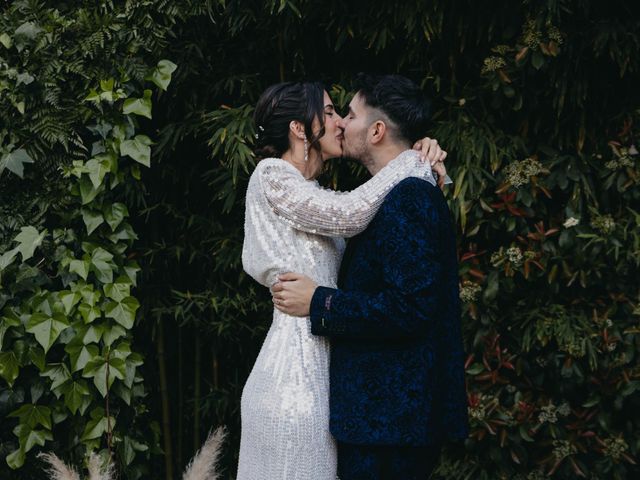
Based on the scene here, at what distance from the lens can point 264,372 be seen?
6.33 feet

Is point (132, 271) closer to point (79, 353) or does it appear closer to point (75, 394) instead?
point (79, 353)

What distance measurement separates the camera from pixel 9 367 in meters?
2.97

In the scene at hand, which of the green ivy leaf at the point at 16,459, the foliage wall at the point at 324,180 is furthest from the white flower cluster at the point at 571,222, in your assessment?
the green ivy leaf at the point at 16,459

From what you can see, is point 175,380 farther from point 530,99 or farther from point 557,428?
point 530,99

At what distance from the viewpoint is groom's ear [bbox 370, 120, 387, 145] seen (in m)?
1.97

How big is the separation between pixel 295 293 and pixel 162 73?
1447 millimetres

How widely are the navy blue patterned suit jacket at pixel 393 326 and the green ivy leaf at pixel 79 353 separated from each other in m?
1.39

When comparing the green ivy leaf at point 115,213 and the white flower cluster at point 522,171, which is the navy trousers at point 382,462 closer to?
the white flower cluster at point 522,171

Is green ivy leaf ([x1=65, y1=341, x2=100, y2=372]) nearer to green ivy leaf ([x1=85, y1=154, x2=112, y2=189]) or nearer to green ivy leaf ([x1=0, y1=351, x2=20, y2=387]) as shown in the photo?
green ivy leaf ([x1=0, y1=351, x2=20, y2=387])

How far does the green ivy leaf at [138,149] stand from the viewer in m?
3.00

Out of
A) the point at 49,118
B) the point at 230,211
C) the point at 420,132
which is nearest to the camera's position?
the point at 420,132

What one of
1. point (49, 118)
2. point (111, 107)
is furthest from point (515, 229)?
point (49, 118)

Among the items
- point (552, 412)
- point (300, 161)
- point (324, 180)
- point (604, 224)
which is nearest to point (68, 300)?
point (324, 180)

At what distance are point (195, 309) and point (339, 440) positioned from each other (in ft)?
5.35
